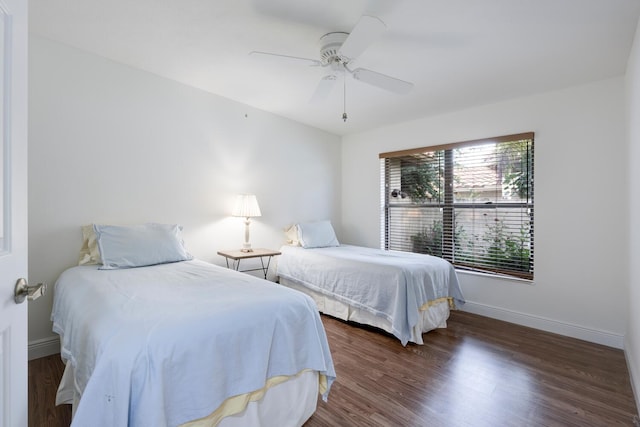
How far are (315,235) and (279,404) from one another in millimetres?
2552

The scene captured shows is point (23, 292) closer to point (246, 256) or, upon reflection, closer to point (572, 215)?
point (246, 256)

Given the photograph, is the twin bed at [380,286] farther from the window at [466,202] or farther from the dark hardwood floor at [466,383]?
the window at [466,202]

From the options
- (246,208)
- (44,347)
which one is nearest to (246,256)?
(246,208)

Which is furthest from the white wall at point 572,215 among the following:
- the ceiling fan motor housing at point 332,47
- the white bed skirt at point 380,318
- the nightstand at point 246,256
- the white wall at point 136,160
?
the white wall at point 136,160

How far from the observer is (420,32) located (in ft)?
7.06

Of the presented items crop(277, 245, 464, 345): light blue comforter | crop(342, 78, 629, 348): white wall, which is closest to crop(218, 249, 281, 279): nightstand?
crop(277, 245, 464, 345): light blue comforter

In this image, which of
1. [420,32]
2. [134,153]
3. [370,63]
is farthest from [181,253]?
[420,32]

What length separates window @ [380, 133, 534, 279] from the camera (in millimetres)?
3279

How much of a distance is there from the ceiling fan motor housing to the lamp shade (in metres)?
1.74

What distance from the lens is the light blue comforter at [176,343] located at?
1121mm

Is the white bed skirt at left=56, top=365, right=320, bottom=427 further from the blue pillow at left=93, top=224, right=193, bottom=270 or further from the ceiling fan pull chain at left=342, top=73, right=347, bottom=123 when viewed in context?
the ceiling fan pull chain at left=342, top=73, right=347, bottom=123

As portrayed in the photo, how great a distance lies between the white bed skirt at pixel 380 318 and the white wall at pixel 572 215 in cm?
75

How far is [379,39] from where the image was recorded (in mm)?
2262

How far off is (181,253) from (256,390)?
1670 mm
